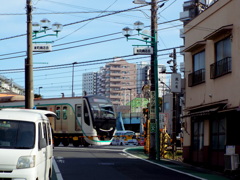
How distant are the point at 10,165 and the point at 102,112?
28.7 m

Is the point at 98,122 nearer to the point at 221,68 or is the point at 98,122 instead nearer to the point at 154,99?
the point at 154,99

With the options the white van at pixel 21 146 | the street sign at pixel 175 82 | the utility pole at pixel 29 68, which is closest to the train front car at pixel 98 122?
the street sign at pixel 175 82

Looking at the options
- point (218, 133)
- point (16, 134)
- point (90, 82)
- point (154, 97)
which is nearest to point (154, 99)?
point (154, 97)

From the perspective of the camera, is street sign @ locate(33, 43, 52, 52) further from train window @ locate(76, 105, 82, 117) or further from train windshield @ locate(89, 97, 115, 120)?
train window @ locate(76, 105, 82, 117)

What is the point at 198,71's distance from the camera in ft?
80.2

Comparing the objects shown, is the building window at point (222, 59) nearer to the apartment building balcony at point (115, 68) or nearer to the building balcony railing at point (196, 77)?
the building balcony railing at point (196, 77)

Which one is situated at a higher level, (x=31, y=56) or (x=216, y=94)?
(x=31, y=56)

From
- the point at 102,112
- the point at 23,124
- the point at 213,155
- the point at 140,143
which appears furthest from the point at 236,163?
the point at 140,143

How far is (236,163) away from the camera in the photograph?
17.4m

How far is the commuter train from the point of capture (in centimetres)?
3756

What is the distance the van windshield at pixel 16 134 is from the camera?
10.0m

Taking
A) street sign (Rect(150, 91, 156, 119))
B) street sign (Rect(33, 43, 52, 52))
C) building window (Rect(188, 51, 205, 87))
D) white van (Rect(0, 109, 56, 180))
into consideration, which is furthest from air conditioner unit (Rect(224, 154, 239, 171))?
street sign (Rect(150, 91, 156, 119))

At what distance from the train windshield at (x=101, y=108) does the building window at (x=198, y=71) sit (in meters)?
13.6

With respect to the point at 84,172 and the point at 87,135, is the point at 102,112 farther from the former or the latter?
the point at 84,172
